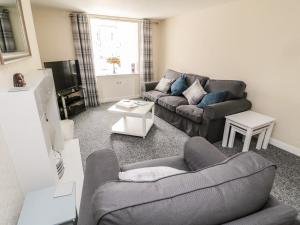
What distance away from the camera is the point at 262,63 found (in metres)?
2.55

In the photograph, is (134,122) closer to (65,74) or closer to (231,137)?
(231,137)

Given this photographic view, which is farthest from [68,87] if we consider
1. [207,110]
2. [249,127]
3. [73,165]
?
[249,127]

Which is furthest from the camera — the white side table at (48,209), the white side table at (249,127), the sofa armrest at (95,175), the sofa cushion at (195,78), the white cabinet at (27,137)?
the sofa cushion at (195,78)

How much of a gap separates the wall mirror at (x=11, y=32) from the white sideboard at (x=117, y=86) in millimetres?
2639

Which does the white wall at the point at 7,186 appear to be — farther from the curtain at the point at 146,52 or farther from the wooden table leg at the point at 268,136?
the curtain at the point at 146,52

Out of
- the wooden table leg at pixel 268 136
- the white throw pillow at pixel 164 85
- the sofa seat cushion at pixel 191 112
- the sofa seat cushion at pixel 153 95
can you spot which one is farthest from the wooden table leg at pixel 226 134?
the white throw pillow at pixel 164 85

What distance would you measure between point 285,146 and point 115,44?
167 inches

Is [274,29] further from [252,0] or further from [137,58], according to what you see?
[137,58]

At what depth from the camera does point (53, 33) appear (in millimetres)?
3668

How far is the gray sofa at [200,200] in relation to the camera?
21.9 inches

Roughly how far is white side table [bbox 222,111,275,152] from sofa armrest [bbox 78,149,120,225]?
5.91ft

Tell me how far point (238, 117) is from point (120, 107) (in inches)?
70.8

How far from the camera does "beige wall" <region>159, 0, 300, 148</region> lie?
2248 millimetres

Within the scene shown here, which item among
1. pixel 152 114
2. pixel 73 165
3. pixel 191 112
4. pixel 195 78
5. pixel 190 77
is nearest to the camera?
pixel 73 165
